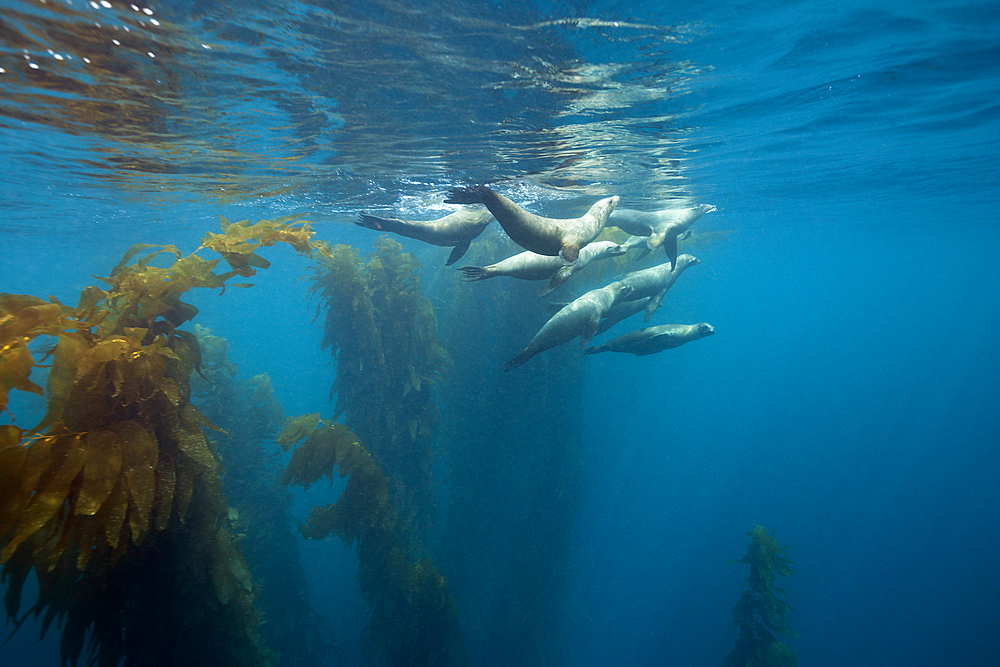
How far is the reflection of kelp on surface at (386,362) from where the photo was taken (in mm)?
8430

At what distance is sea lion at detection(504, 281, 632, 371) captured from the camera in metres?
5.60

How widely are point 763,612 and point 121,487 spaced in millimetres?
12691

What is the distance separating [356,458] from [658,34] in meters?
7.75

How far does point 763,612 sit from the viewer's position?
9734 millimetres

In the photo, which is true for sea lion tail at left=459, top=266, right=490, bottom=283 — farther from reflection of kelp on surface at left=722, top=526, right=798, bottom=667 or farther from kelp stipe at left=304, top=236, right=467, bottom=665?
reflection of kelp on surface at left=722, top=526, right=798, bottom=667

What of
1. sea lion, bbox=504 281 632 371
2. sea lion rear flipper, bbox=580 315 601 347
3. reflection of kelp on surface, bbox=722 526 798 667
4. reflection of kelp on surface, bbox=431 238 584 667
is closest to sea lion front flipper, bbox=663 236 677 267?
sea lion, bbox=504 281 632 371

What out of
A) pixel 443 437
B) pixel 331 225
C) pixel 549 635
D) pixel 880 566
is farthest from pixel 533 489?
pixel 880 566

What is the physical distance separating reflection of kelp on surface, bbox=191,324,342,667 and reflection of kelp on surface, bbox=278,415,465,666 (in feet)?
7.65

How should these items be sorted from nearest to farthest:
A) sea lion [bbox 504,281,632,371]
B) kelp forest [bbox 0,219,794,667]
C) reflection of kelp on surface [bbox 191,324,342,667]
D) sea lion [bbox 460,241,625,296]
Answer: kelp forest [bbox 0,219,794,667] → sea lion [bbox 460,241,625,296] → sea lion [bbox 504,281,632,371] → reflection of kelp on surface [bbox 191,324,342,667]

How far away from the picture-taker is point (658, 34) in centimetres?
531

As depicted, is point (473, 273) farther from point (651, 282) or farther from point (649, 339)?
point (651, 282)

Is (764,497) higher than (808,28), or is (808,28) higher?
(808,28)

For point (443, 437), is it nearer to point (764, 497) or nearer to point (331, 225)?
point (331, 225)

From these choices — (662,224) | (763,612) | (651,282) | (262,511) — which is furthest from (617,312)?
(262,511)
